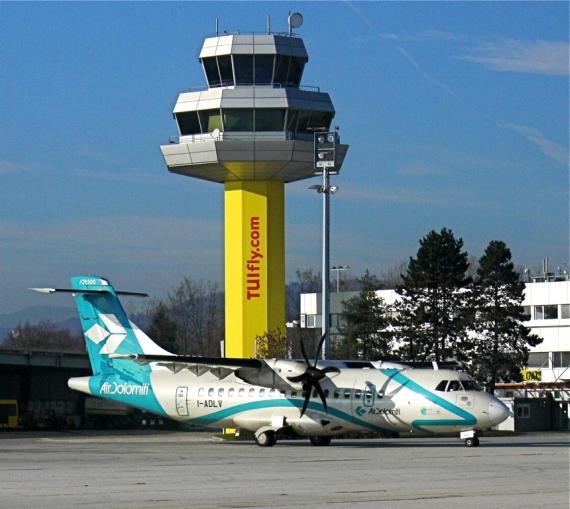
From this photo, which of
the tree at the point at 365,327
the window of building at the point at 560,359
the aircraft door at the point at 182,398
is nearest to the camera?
the aircraft door at the point at 182,398

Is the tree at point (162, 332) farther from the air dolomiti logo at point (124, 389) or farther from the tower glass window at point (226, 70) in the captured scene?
the air dolomiti logo at point (124, 389)

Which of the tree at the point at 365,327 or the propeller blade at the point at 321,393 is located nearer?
the propeller blade at the point at 321,393

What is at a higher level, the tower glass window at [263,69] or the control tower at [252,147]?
the tower glass window at [263,69]

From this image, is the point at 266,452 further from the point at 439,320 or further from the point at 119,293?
the point at 439,320

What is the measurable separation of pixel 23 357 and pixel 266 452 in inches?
1192

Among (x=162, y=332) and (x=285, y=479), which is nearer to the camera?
(x=285, y=479)

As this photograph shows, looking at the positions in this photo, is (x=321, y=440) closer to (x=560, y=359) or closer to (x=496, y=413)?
(x=496, y=413)

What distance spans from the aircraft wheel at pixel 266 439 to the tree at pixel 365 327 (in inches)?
1548

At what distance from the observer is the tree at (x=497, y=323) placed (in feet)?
228

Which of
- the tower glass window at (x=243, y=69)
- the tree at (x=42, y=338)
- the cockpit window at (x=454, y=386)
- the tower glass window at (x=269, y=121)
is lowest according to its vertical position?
the cockpit window at (x=454, y=386)

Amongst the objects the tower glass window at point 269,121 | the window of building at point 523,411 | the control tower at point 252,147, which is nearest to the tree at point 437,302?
the window of building at point 523,411

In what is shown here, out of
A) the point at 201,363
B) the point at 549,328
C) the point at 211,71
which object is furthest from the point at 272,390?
the point at 549,328

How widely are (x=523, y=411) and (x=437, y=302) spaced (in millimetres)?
9312

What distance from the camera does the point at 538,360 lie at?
8850 cm
